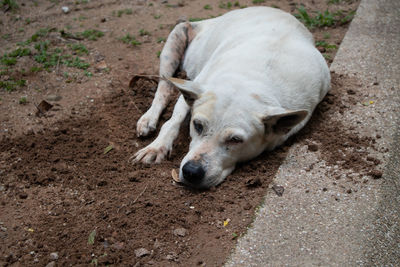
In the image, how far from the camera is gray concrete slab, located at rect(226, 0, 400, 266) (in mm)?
2885

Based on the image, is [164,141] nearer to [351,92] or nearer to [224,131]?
[224,131]

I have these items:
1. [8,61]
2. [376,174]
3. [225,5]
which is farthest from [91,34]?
[376,174]

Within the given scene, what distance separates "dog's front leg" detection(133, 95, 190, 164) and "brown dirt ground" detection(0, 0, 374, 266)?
0.09 m

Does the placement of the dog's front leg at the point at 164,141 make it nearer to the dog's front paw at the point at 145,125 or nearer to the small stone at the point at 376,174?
the dog's front paw at the point at 145,125

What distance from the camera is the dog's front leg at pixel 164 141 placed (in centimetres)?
399

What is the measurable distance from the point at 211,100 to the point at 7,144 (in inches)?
80.4

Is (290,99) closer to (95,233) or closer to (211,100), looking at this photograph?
(211,100)

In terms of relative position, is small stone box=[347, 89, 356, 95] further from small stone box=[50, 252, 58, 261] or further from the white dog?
small stone box=[50, 252, 58, 261]

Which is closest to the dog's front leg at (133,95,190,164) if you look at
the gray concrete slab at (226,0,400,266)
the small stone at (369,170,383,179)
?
the gray concrete slab at (226,0,400,266)

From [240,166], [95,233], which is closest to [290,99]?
[240,166]

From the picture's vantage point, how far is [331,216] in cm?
320

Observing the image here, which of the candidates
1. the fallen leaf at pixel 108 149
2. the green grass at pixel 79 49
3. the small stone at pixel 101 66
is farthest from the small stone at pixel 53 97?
the fallen leaf at pixel 108 149

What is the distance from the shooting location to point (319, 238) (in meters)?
3.01

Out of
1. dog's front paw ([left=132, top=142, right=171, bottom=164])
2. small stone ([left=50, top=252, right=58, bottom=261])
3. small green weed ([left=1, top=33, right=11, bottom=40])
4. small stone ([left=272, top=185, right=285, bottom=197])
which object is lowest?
dog's front paw ([left=132, top=142, right=171, bottom=164])
